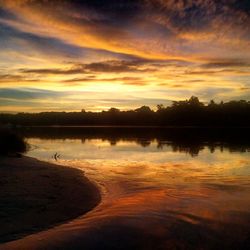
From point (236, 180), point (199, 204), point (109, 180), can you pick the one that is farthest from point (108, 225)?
point (236, 180)

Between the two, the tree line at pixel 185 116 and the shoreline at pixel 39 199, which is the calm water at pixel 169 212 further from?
the tree line at pixel 185 116

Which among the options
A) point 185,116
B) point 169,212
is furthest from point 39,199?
point 185,116

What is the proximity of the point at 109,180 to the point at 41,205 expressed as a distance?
675cm

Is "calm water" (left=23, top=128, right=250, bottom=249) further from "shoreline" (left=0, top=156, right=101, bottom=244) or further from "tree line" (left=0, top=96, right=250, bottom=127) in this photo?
"tree line" (left=0, top=96, right=250, bottom=127)

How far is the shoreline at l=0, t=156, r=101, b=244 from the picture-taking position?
1009 cm

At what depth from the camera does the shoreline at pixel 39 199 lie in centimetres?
1009

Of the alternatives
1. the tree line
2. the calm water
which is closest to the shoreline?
the calm water

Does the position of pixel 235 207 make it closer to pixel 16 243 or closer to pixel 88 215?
pixel 88 215

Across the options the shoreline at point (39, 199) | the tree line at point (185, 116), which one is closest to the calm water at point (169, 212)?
the shoreline at point (39, 199)

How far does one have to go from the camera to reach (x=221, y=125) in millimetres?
122750

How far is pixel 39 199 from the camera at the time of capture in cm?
1272

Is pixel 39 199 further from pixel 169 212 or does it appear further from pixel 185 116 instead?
pixel 185 116

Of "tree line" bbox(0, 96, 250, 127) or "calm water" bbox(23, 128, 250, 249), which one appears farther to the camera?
"tree line" bbox(0, 96, 250, 127)

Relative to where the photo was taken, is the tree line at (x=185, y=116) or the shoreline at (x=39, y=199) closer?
the shoreline at (x=39, y=199)
